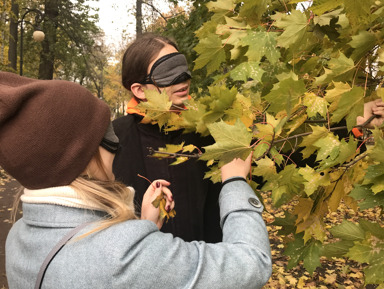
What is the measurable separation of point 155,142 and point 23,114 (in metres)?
0.91

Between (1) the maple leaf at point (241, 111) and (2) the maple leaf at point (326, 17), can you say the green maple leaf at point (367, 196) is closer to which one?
(1) the maple leaf at point (241, 111)

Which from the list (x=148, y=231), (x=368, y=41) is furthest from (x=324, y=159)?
(x=148, y=231)

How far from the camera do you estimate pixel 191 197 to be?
1725 mm

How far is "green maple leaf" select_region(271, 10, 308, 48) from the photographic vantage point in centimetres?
110

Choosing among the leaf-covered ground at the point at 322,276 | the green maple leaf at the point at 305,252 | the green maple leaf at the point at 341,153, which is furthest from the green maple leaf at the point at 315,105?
the leaf-covered ground at the point at 322,276

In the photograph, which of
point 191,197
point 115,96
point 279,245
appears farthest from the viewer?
point 115,96

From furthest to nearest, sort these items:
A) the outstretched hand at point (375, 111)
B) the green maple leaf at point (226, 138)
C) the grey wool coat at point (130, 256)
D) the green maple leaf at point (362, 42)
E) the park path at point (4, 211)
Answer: the park path at point (4, 211) → the outstretched hand at point (375, 111) → the green maple leaf at point (362, 42) → the green maple leaf at point (226, 138) → the grey wool coat at point (130, 256)

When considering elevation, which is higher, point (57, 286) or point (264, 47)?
point (264, 47)

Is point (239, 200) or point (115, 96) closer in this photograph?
point (239, 200)

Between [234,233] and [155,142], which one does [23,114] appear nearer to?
[234,233]

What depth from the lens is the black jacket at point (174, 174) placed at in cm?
170

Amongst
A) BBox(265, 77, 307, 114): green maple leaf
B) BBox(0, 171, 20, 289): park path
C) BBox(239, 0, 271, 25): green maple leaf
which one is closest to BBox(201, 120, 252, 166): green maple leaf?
BBox(265, 77, 307, 114): green maple leaf

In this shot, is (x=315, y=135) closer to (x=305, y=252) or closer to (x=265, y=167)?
(x=265, y=167)

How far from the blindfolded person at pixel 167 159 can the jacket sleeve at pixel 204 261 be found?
2.30ft
